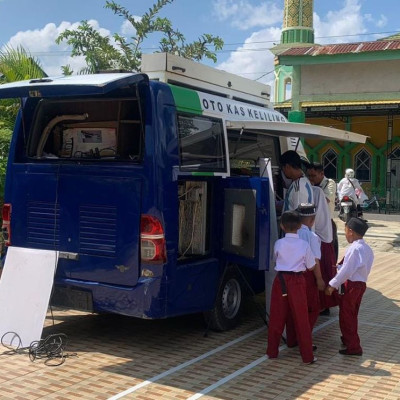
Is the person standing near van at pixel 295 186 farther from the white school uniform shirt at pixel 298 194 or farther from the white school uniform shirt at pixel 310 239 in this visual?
the white school uniform shirt at pixel 310 239

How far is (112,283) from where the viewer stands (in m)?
5.44

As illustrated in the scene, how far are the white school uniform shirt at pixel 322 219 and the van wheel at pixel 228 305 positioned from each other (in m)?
1.04

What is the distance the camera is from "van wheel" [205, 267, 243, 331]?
6.21 metres

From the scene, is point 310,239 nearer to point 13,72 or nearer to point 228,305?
point 228,305

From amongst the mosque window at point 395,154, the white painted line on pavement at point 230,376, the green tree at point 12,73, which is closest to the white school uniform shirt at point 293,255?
the white painted line on pavement at point 230,376

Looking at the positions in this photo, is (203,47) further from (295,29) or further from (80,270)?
(295,29)

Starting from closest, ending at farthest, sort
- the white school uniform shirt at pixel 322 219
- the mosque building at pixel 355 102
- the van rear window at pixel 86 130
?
1. the van rear window at pixel 86 130
2. the white school uniform shirt at pixel 322 219
3. the mosque building at pixel 355 102

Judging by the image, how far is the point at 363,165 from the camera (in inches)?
965

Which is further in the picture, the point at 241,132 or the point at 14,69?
the point at 14,69

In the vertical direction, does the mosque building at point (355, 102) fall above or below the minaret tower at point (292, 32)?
below

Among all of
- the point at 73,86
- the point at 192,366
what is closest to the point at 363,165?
the point at 192,366

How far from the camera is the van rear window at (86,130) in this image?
5.75 metres

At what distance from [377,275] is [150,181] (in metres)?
6.40

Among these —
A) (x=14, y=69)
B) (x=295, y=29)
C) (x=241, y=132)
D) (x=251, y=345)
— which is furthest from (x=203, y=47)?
(x=295, y=29)
